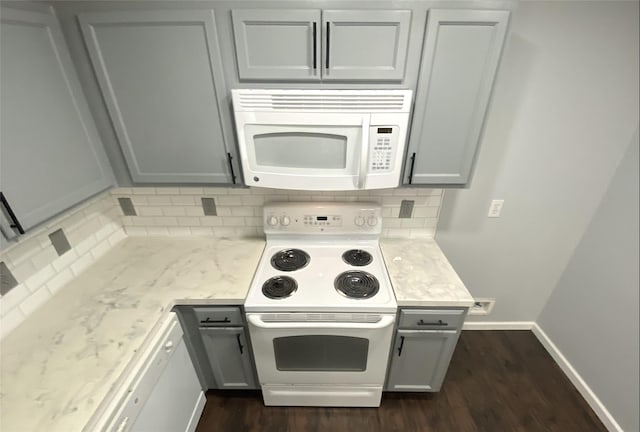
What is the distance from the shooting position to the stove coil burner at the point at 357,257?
1616mm

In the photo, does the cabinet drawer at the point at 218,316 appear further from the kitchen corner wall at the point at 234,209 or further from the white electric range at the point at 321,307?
the kitchen corner wall at the point at 234,209

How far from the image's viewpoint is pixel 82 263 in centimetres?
153

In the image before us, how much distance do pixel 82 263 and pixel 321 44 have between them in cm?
167

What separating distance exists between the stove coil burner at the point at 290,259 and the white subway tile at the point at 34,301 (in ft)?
3.55

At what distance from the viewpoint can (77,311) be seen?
1.27 m

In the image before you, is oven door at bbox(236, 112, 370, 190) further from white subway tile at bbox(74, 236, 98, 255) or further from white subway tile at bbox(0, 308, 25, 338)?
white subway tile at bbox(0, 308, 25, 338)

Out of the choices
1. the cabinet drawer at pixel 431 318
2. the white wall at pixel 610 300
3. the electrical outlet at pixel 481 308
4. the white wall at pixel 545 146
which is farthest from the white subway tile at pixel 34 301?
the white wall at pixel 610 300

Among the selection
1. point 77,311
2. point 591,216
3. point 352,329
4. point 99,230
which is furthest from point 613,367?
point 99,230

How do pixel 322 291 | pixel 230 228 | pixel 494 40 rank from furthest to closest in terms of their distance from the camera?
pixel 230 228 < pixel 322 291 < pixel 494 40

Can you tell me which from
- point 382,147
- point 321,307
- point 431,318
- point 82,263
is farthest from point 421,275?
point 82,263

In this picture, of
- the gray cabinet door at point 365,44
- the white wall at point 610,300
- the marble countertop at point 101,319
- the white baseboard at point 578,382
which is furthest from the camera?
the white baseboard at point 578,382

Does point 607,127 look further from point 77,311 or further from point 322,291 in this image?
point 77,311

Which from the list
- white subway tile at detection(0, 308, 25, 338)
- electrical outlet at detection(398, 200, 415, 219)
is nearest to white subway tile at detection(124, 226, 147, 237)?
white subway tile at detection(0, 308, 25, 338)

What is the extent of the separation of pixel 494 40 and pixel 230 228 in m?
1.68
